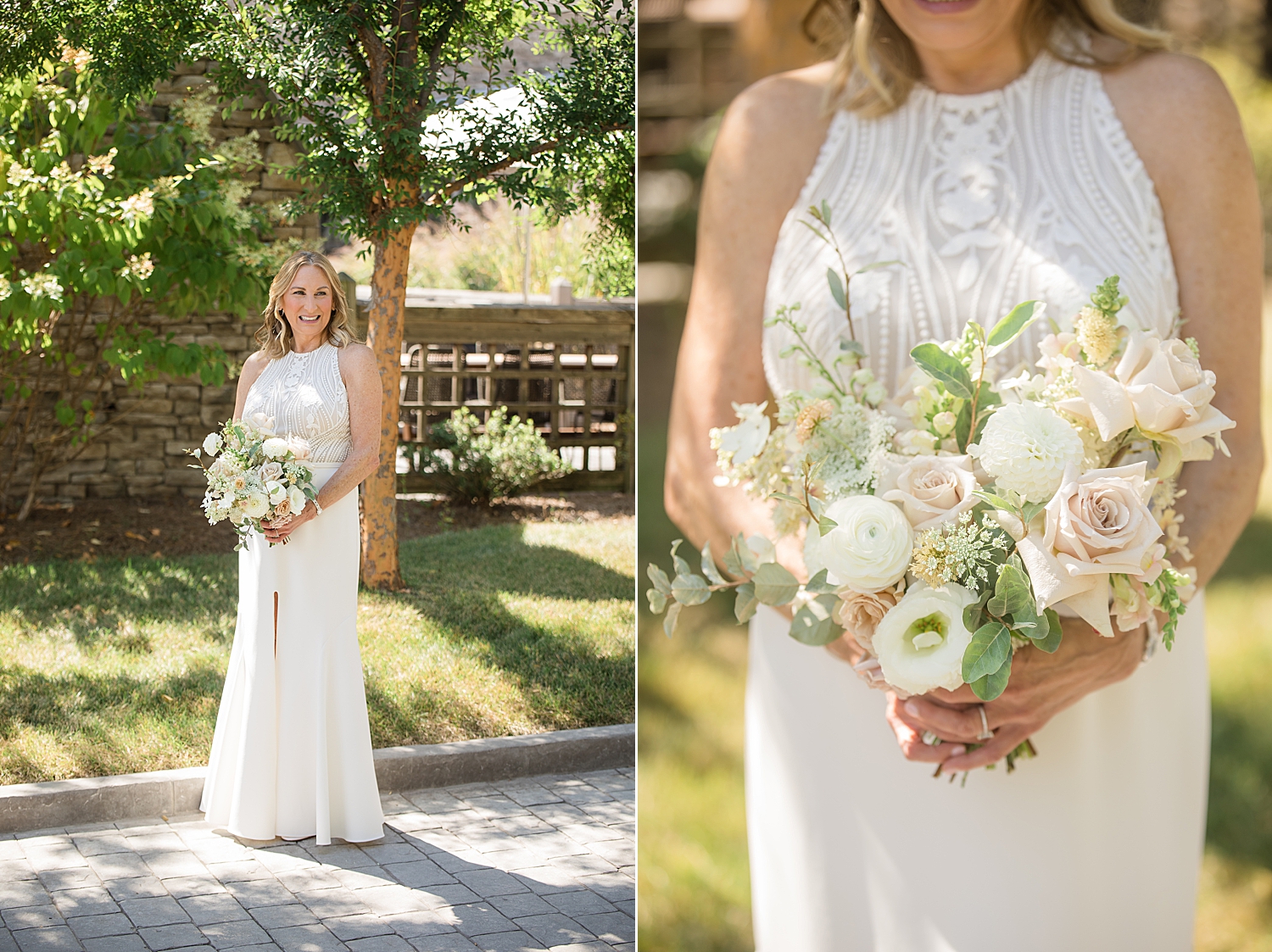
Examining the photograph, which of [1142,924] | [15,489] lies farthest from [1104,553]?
[15,489]

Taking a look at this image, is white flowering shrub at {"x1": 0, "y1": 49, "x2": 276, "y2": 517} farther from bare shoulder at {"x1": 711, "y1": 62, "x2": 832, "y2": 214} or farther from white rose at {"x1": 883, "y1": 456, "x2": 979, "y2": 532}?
white rose at {"x1": 883, "y1": 456, "x2": 979, "y2": 532}

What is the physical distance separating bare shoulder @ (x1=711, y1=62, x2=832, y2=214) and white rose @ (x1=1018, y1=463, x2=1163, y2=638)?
2.48 ft

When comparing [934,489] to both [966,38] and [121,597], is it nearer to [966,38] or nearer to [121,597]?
[966,38]

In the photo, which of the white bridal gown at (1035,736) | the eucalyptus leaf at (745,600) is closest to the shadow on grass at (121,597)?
the white bridal gown at (1035,736)

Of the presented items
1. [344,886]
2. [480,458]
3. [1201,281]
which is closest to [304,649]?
[344,886]

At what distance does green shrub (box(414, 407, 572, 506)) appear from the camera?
927cm

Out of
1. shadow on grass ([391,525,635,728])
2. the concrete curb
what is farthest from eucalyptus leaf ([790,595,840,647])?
shadow on grass ([391,525,635,728])

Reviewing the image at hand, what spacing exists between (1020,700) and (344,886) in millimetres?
2469

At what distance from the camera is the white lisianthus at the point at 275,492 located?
3463 mm

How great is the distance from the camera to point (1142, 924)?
1858mm

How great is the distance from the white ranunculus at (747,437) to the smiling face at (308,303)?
2354 mm

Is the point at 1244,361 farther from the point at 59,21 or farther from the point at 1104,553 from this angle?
the point at 59,21

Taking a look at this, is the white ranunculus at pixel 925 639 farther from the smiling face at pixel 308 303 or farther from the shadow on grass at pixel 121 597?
the shadow on grass at pixel 121 597

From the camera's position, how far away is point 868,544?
1429 mm
